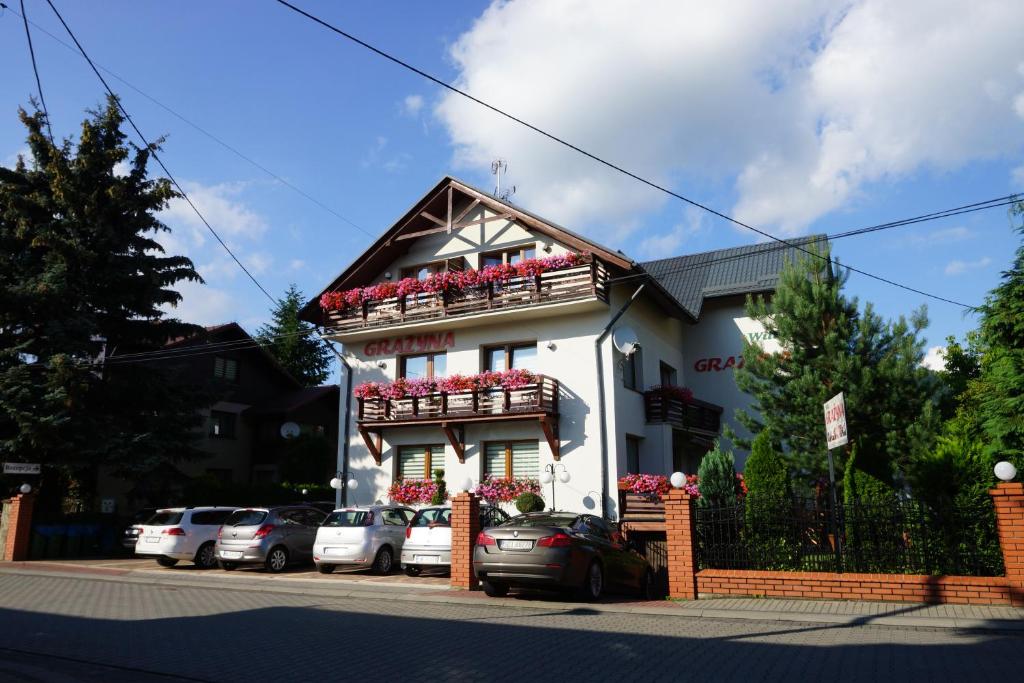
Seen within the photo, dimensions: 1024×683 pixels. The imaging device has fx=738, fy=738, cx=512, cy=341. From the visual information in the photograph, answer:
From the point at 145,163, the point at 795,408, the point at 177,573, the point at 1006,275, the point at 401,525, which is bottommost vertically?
the point at 177,573

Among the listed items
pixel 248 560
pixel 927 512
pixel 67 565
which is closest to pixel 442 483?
pixel 248 560

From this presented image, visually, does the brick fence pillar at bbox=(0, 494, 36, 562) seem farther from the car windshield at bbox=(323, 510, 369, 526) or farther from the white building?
the car windshield at bbox=(323, 510, 369, 526)

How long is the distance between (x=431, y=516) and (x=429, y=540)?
2.08ft

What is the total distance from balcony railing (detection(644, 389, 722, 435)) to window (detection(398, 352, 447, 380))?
657 cm

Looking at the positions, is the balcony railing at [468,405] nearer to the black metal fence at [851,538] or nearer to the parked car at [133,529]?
the parked car at [133,529]

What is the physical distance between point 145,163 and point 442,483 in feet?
50.5

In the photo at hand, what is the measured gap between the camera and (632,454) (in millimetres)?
22031

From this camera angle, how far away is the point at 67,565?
19.5 meters

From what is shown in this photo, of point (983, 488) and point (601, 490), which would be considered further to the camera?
point (601, 490)

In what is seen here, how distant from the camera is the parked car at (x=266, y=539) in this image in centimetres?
1712

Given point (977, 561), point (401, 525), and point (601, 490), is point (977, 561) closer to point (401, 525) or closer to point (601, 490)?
point (601, 490)

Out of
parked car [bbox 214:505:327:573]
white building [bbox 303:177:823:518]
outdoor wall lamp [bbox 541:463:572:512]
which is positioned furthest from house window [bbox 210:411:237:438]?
outdoor wall lamp [bbox 541:463:572:512]

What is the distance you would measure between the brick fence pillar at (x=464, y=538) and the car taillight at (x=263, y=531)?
229 inches

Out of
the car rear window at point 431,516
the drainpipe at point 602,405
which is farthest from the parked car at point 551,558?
the drainpipe at point 602,405
